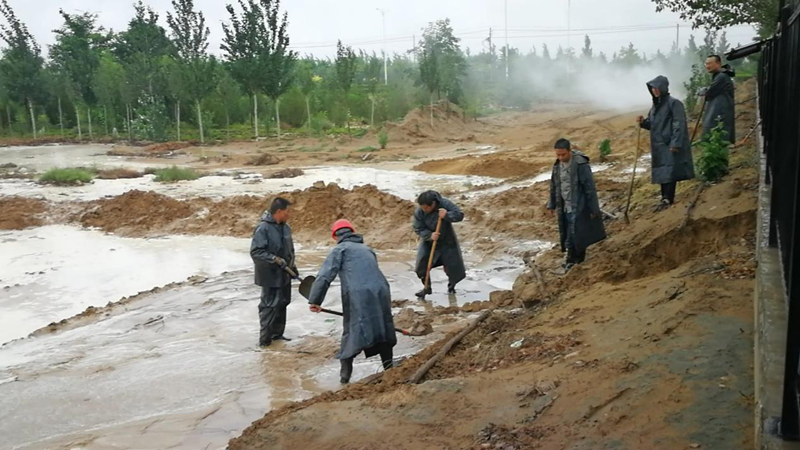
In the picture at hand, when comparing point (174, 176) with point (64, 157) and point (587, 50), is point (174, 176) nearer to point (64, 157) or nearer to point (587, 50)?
point (64, 157)

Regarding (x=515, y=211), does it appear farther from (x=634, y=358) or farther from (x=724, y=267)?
(x=634, y=358)

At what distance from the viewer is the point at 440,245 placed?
9.02 metres

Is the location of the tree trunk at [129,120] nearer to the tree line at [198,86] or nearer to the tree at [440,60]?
the tree line at [198,86]

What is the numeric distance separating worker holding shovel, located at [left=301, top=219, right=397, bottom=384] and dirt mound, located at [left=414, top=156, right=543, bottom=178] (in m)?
10.8

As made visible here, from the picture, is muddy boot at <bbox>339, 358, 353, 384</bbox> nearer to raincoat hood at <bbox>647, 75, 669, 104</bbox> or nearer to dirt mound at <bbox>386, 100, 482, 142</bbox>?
raincoat hood at <bbox>647, 75, 669, 104</bbox>

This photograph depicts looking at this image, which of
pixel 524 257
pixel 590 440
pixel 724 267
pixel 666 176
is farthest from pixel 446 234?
pixel 590 440

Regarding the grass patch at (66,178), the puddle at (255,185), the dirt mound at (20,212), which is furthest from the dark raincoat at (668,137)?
the grass patch at (66,178)

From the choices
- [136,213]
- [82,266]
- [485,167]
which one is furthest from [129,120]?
[82,266]

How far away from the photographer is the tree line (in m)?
34.4

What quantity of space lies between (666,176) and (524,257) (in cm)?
264

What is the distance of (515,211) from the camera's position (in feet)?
41.8

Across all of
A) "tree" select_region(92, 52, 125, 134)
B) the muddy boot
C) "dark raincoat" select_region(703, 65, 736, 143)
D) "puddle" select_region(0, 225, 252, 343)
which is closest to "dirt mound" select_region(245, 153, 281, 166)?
"puddle" select_region(0, 225, 252, 343)

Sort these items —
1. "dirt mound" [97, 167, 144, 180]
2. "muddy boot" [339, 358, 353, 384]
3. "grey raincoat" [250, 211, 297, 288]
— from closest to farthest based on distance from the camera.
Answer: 1. "muddy boot" [339, 358, 353, 384]
2. "grey raincoat" [250, 211, 297, 288]
3. "dirt mound" [97, 167, 144, 180]

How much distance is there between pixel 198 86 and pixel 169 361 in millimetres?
29676
